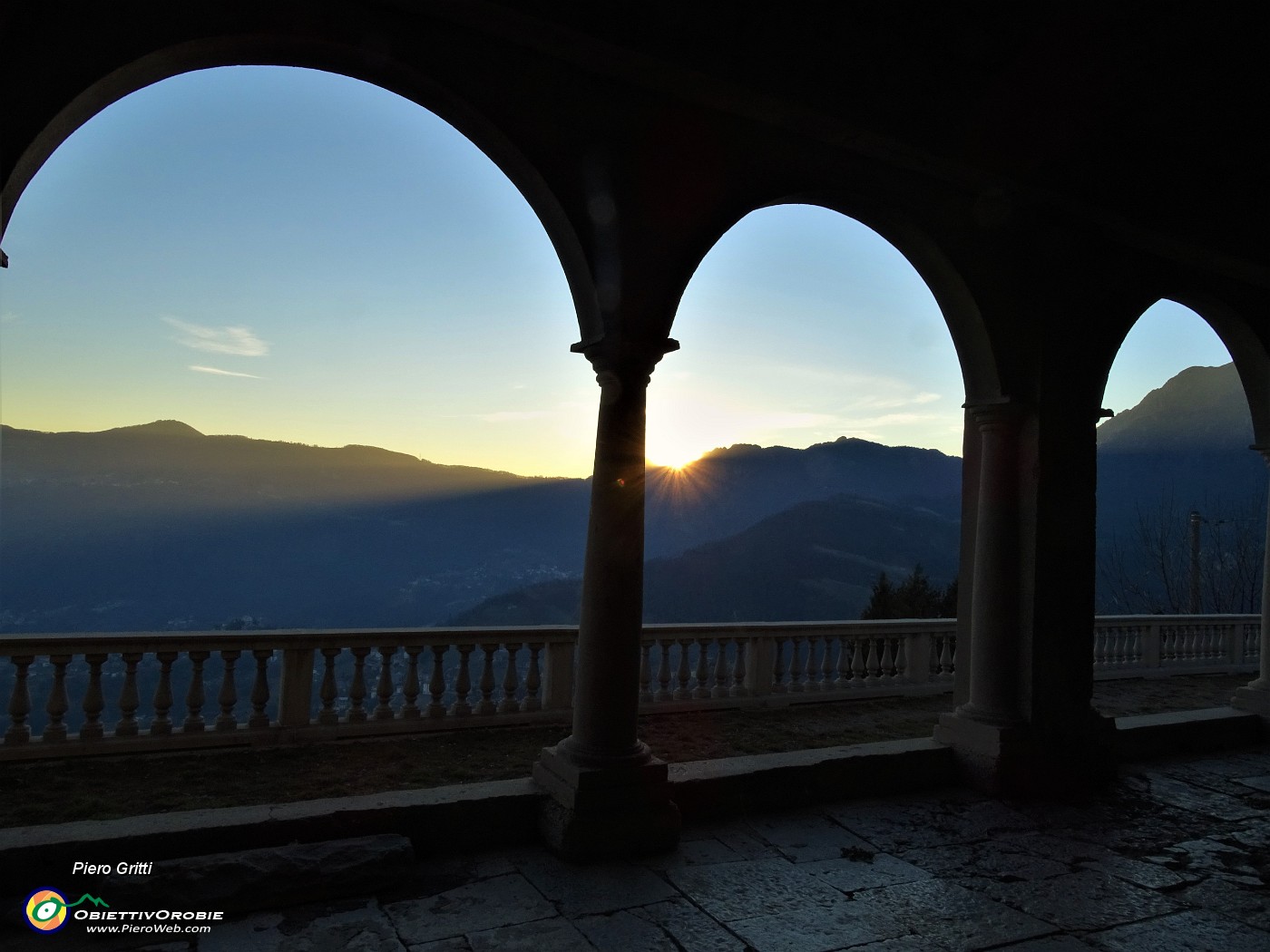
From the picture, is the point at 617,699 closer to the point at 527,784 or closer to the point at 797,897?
the point at 527,784

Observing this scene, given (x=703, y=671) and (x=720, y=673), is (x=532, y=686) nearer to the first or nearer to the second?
(x=703, y=671)

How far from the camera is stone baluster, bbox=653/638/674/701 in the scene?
26.7 ft

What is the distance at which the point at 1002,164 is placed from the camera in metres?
5.42

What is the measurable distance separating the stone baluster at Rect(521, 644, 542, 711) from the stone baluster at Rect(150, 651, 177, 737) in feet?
9.06

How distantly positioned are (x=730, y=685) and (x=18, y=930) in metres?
6.30

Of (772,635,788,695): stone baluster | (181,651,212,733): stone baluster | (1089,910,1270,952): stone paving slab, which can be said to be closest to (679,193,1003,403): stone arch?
(1089,910,1270,952): stone paving slab

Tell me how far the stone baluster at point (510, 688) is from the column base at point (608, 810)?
9.86ft

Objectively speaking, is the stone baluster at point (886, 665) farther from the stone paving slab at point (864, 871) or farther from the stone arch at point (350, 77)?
the stone arch at point (350, 77)

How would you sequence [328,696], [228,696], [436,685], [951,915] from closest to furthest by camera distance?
[951,915] < [228,696] < [328,696] < [436,685]

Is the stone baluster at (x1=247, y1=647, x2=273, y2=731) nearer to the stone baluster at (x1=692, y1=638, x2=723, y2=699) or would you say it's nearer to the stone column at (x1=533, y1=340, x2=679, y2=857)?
the stone column at (x1=533, y1=340, x2=679, y2=857)

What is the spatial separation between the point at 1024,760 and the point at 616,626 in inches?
119

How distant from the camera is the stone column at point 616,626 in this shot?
169 inches

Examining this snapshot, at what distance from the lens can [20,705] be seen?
5777mm

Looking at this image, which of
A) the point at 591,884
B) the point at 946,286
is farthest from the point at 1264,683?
the point at 591,884
